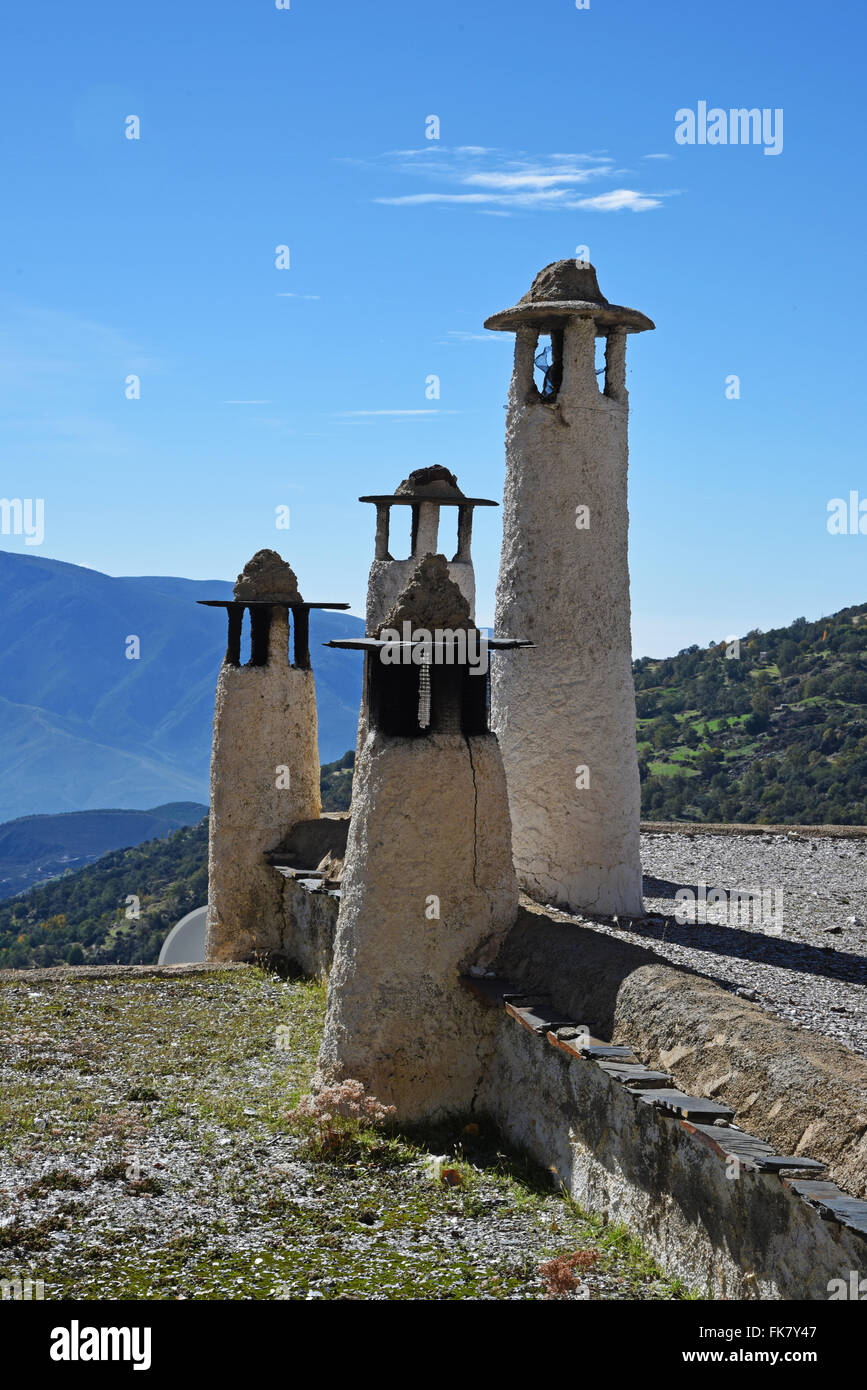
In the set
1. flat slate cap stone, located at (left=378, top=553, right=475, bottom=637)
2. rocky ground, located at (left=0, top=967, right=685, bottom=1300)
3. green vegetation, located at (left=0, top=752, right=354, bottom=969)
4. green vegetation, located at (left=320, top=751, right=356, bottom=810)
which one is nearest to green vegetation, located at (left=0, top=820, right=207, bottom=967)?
green vegetation, located at (left=0, top=752, right=354, bottom=969)

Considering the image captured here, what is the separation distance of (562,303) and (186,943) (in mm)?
11863

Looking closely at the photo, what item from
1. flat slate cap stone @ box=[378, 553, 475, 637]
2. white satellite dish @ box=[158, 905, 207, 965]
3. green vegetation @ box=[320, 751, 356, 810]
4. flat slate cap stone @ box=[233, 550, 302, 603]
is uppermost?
flat slate cap stone @ box=[233, 550, 302, 603]

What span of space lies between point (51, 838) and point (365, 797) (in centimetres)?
17052

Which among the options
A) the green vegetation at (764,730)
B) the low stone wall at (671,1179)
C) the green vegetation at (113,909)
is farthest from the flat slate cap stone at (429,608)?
the green vegetation at (113,909)

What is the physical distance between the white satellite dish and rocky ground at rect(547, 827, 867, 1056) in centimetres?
698

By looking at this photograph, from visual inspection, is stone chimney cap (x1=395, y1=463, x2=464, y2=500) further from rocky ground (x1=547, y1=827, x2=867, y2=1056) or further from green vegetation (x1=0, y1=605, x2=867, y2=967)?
green vegetation (x1=0, y1=605, x2=867, y2=967)

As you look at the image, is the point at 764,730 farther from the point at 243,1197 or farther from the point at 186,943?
the point at 243,1197

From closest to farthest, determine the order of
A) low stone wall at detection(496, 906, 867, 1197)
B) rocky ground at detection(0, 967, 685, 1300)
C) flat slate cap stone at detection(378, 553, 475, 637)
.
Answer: low stone wall at detection(496, 906, 867, 1197), rocky ground at detection(0, 967, 685, 1300), flat slate cap stone at detection(378, 553, 475, 637)

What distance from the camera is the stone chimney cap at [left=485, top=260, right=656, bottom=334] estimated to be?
1271 centimetres

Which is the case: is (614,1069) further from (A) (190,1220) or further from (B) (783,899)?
(B) (783,899)

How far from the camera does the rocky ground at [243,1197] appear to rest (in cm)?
677
